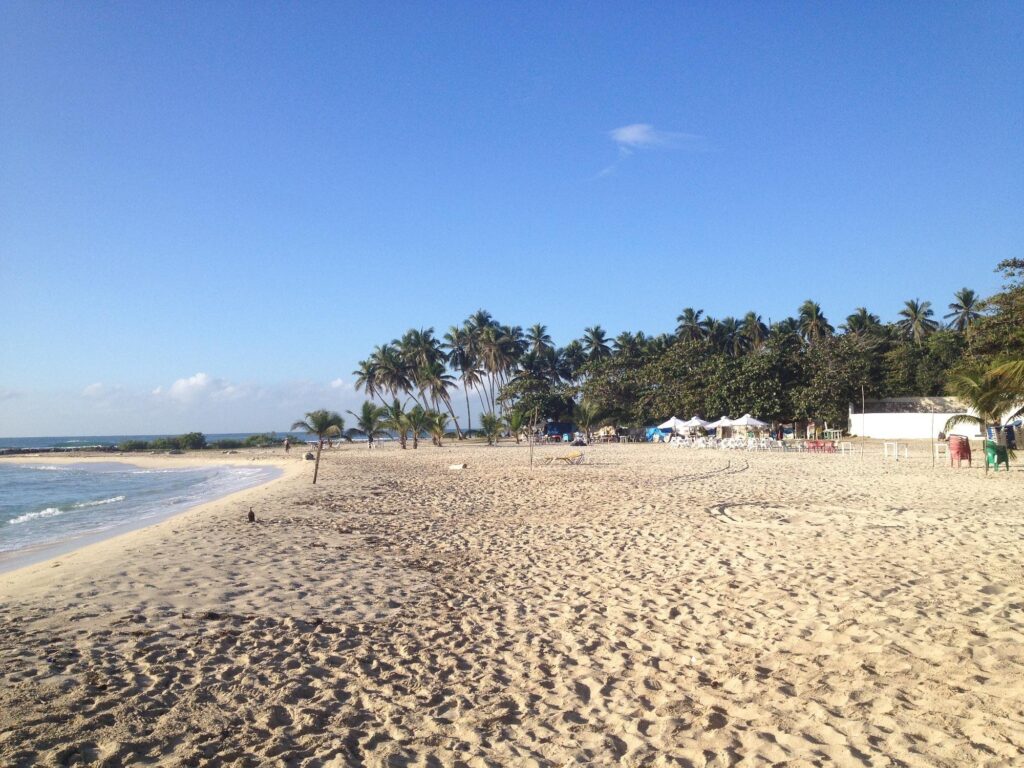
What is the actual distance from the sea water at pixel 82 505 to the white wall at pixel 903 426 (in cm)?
3498

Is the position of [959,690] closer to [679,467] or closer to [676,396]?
[679,467]

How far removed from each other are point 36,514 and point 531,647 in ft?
53.7

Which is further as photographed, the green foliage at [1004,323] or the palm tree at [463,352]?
the palm tree at [463,352]

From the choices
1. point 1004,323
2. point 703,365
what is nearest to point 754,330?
point 703,365

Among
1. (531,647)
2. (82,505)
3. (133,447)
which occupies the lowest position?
(82,505)

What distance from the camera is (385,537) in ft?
29.9

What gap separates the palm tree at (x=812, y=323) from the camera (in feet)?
183

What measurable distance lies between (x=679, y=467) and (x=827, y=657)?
1613 centimetres

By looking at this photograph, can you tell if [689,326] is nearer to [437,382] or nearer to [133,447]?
[437,382]

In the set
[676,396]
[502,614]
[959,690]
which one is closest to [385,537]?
Answer: [502,614]

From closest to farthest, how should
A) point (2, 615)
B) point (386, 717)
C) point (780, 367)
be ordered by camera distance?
point (386, 717)
point (2, 615)
point (780, 367)

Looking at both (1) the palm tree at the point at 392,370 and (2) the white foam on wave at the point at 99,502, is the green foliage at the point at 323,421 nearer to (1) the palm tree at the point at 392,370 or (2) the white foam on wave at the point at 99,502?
(2) the white foam on wave at the point at 99,502

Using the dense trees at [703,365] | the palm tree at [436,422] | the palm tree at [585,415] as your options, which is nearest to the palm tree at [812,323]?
the dense trees at [703,365]

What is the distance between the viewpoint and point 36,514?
51.5 ft
